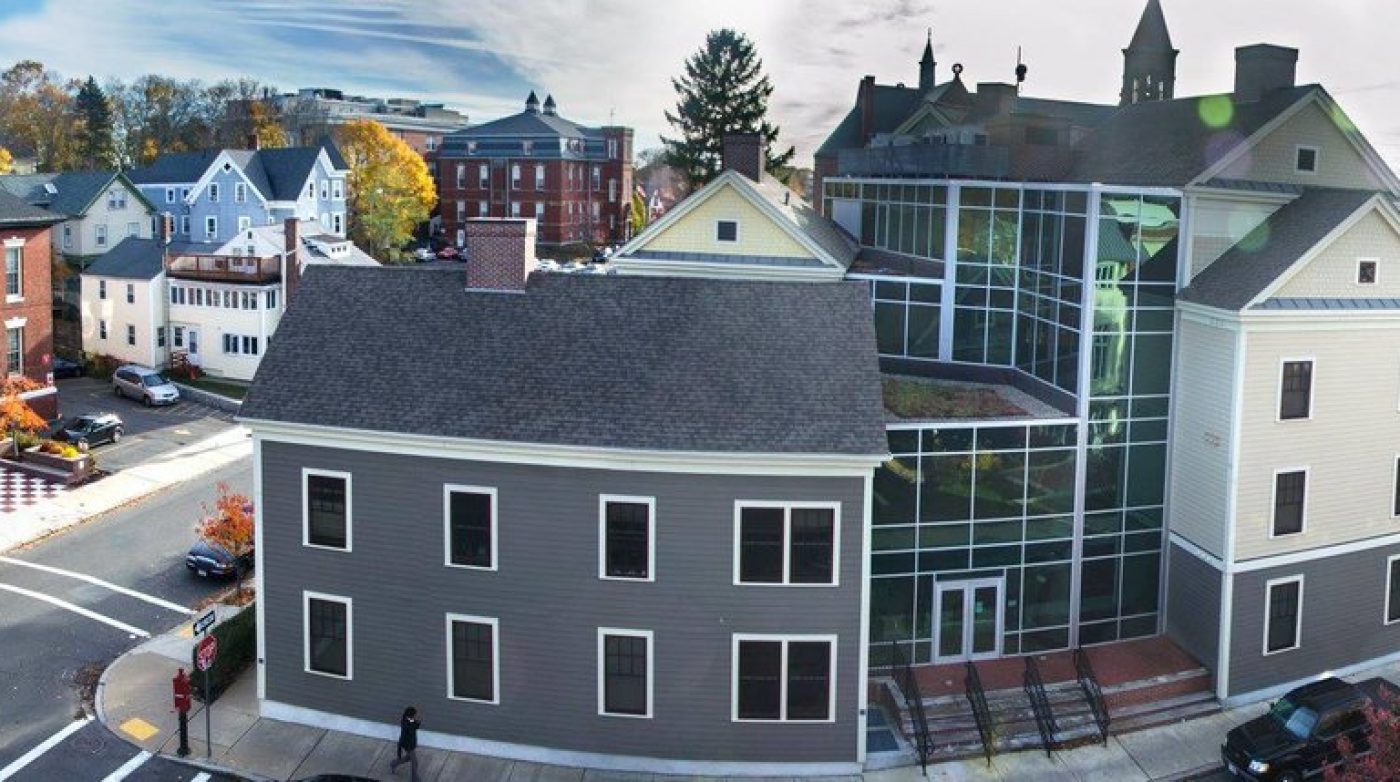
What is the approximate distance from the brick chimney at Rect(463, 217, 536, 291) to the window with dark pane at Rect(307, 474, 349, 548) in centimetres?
492

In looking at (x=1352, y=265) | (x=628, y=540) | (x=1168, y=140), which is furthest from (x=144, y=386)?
(x=1352, y=265)

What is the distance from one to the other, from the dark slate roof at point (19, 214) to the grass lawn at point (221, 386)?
10.3 meters

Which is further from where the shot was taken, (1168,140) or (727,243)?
(727,243)

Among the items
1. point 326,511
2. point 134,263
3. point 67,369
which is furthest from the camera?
point 134,263

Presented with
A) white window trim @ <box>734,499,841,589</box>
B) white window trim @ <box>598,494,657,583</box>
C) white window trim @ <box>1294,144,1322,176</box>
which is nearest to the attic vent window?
white window trim @ <box>1294,144,1322,176</box>

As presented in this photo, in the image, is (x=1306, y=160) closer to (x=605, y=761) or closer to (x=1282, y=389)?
(x=1282, y=389)

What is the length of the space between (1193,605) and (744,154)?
19.7 metres

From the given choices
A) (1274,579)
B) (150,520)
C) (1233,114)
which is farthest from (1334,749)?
(150,520)

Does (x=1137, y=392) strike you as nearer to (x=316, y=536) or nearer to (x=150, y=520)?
(x=316, y=536)

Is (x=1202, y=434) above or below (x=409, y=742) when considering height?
above

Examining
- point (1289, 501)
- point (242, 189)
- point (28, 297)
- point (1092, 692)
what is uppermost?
point (242, 189)

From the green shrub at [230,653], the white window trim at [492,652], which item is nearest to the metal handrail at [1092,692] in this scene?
the white window trim at [492,652]

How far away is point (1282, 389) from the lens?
86.5 ft

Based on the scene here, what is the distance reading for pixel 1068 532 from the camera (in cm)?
2789
